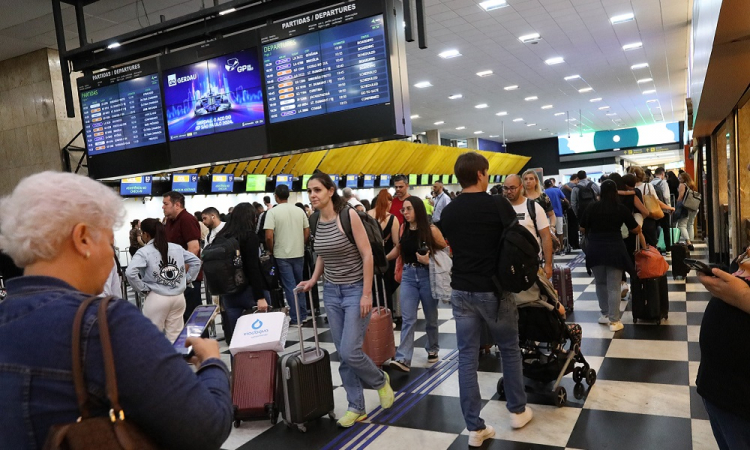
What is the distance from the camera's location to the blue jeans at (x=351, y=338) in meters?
3.53

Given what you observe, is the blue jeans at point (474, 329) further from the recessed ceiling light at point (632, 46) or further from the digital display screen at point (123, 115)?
the recessed ceiling light at point (632, 46)

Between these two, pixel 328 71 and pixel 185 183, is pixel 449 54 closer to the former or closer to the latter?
pixel 185 183

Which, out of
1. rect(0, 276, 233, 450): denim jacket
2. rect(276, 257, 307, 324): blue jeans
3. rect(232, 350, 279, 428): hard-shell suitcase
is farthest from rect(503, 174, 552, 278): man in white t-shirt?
rect(0, 276, 233, 450): denim jacket

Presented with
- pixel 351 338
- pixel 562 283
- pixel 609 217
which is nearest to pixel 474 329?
pixel 351 338

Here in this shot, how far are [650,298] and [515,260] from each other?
333 cm

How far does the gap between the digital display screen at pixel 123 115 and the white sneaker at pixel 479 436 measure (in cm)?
394

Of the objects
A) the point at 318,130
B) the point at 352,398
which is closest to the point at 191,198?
the point at 318,130

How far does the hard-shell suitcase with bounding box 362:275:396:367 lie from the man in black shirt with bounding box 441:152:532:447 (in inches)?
53.3

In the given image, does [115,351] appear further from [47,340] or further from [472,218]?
[472,218]

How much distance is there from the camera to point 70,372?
3.29 ft

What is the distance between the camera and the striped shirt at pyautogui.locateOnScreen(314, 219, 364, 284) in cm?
A: 359

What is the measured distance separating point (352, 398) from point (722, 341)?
240 cm

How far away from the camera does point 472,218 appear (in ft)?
10.3

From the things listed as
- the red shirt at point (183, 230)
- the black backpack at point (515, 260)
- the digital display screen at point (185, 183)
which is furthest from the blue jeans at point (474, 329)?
the digital display screen at point (185, 183)
